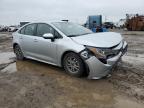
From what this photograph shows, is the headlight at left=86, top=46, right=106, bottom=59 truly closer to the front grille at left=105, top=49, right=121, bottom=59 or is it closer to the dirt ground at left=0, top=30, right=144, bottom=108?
the front grille at left=105, top=49, right=121, bottom=59

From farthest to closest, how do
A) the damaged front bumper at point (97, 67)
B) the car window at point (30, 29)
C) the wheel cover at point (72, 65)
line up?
1. the car window at point (30, 29)
2. the wheel cover at point (72, 65)
3. the damaged front bumper at point (97, 67)

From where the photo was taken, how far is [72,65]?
20.2ft

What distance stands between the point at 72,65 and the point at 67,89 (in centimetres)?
88

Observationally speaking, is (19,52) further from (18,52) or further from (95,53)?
(95,53)

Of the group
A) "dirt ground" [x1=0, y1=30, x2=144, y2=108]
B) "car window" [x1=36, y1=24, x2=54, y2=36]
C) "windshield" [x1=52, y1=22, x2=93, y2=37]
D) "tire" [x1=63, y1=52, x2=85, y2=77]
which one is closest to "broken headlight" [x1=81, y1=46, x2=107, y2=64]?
"tire" [x1=63, y1=52, x2=85, y2=77]

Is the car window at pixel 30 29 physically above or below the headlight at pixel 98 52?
above

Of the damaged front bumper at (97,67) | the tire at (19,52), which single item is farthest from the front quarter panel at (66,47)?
the tire at (19,52)

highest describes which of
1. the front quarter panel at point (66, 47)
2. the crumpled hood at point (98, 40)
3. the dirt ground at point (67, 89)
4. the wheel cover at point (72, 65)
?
the crumpled hood at point (98, 40)

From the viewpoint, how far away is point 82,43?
5.89m

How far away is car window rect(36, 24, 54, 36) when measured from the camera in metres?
7.05

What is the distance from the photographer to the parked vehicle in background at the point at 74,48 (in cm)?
564

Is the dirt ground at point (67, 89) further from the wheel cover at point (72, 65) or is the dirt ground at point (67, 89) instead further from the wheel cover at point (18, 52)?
the wheel cover at point (18, 52)

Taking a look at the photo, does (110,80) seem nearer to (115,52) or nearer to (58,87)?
(115,52)

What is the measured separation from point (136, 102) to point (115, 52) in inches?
63.6
